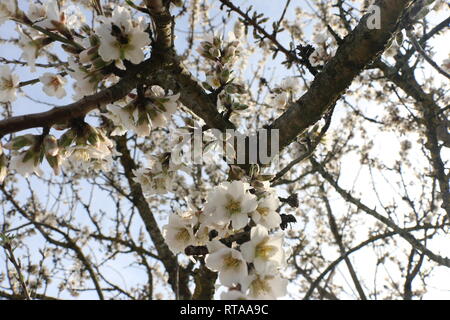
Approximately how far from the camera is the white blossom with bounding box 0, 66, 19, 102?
55.7 inches

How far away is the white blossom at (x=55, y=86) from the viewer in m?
1.43

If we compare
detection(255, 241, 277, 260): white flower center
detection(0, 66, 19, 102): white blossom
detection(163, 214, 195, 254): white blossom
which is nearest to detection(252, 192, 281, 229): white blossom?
detection(255, 241, 277, 260): white flower center

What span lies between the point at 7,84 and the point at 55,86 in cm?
18

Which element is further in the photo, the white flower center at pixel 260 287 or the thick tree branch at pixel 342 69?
the thick tree branch at pixel 342 69

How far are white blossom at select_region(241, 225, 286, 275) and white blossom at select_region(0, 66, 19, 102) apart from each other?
1.16 m

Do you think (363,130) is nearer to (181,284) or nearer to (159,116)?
(181,284)

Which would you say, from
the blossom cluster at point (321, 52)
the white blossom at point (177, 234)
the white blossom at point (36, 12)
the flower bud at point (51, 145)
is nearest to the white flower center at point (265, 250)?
the white blossom at point (177, 234)

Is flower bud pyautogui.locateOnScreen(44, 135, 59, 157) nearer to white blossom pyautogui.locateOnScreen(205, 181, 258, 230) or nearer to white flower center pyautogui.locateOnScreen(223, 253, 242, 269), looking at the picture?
white blossom pyautogui.locateOnScreen(205, 181, 258, 230)

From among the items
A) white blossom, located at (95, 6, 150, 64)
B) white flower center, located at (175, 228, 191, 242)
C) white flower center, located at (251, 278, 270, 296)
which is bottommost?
white flower center, located at (251, 278, 270, 296)

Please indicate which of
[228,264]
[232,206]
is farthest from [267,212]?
[228,264]

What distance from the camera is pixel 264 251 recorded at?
95 centimetres

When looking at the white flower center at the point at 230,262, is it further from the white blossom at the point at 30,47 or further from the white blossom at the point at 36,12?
the white blossom at the point at 36,12

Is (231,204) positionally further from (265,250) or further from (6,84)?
(6,84)
